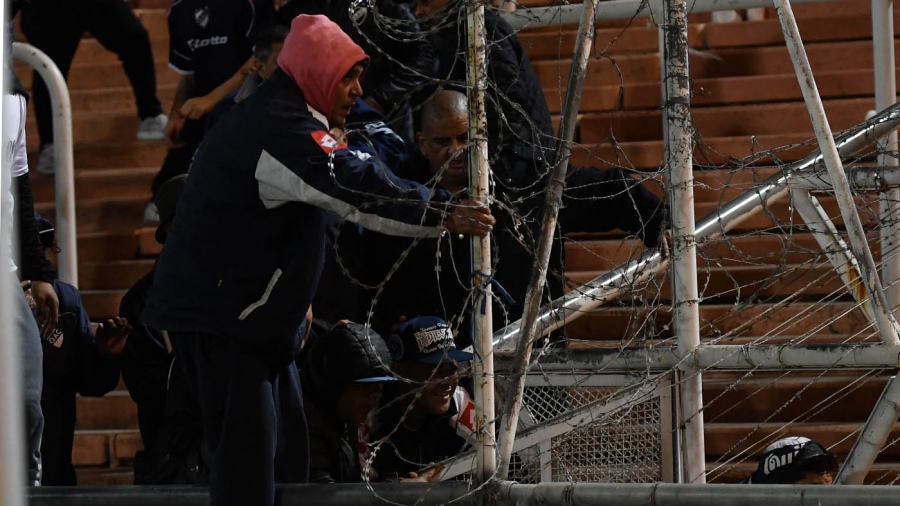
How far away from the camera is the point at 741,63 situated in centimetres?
788

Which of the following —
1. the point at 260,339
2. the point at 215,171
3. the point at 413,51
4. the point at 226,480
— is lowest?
the point at 226,480

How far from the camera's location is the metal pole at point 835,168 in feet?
12.6

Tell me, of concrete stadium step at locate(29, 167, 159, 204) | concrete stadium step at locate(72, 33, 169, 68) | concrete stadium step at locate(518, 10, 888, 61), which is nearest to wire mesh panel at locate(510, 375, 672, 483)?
concrete stadium step at locate(518, 10, 888, 61)

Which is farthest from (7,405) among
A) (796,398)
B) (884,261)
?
(796,398)

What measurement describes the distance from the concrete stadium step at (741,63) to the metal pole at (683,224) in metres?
3.57

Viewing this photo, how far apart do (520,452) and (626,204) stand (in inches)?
45.8

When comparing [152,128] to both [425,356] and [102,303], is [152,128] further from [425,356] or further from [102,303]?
[425,356]

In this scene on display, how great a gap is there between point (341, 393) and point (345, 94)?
3.19ft

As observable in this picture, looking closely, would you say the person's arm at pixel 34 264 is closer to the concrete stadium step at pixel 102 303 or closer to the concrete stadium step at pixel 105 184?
the concrete stadium step at pixel 102 303

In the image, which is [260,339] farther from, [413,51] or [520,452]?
[413,51]

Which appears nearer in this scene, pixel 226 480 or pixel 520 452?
pixel 226 480

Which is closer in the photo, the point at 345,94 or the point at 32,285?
the point at 345,94

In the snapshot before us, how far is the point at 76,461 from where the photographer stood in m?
6.60

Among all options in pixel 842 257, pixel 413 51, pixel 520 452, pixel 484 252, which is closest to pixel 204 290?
pixel 484 252
